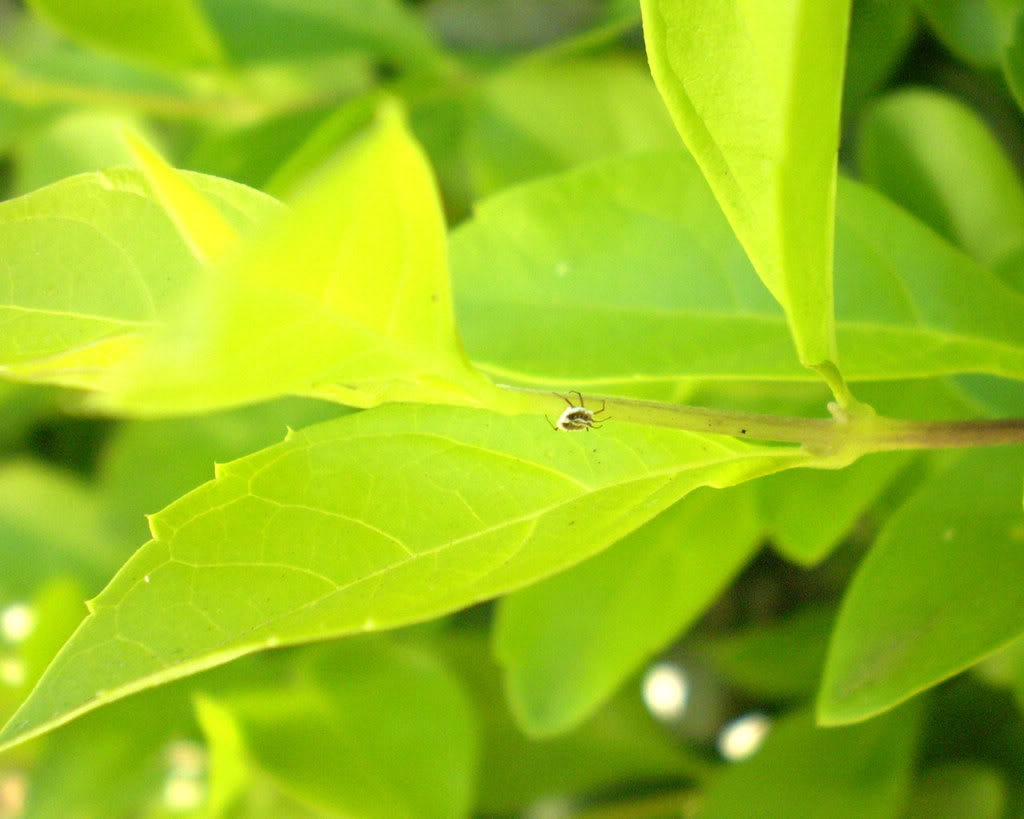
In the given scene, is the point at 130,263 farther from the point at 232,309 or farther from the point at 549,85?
the point at 549,85

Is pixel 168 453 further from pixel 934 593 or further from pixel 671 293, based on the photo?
pixel 934 593

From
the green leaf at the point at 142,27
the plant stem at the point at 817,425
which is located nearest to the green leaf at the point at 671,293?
the plant stem at the point at 817,425

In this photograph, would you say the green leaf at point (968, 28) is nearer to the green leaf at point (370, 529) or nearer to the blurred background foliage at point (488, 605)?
the blurred background foliage at point (488, 605)

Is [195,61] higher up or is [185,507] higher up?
[195,61]

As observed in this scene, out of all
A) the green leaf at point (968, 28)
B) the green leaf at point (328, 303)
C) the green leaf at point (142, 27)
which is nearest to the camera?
the green leaf at point (328, 303)

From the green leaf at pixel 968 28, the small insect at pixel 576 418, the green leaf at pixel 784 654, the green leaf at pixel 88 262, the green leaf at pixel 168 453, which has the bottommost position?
the small insect at pixel 576 418

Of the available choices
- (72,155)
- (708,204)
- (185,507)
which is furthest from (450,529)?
(72,155)
